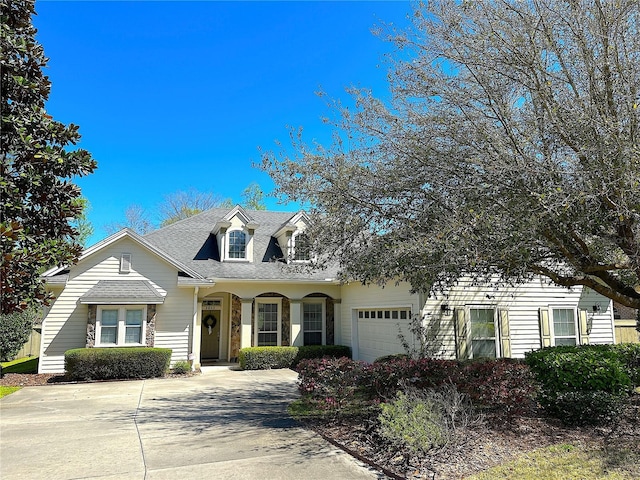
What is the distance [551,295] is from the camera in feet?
46.5

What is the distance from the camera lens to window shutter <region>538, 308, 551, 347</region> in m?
13.8

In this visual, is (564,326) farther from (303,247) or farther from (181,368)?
(181,368)

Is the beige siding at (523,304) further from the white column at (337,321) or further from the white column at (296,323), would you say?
the white column at (296,323)

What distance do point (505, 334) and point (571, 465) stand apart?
826cm

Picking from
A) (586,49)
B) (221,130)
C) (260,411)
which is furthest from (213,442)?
(221,130)

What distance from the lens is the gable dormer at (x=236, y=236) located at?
17844 millimetres

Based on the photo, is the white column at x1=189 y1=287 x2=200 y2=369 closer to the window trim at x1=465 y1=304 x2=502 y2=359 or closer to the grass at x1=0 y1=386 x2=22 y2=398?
the grass at x1=0 y1=386 x2=22 y2=398

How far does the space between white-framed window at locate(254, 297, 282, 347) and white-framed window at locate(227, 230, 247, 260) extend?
198 centimetres

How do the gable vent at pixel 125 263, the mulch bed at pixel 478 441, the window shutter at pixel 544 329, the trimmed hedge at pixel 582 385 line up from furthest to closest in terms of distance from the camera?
the gable vent at pixel 125 263 → the window shutter at pixel 544 329 → the trimmed hedge at pixel 582 385 → the mulch bed at pixel 478 441

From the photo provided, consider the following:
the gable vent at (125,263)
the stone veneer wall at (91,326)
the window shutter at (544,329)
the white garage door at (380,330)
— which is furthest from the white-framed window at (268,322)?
the window shutter at (544,329)

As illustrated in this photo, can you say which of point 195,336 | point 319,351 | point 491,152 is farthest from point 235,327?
point 491,152

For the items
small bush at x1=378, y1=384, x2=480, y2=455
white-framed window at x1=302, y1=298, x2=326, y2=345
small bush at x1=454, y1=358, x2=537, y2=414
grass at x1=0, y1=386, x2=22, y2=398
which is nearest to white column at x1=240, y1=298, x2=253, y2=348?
white-framed window at x1=302, y1=298, x2=326, y2=345

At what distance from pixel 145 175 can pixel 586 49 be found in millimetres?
24871

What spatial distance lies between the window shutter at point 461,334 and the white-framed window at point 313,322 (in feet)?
21.7
